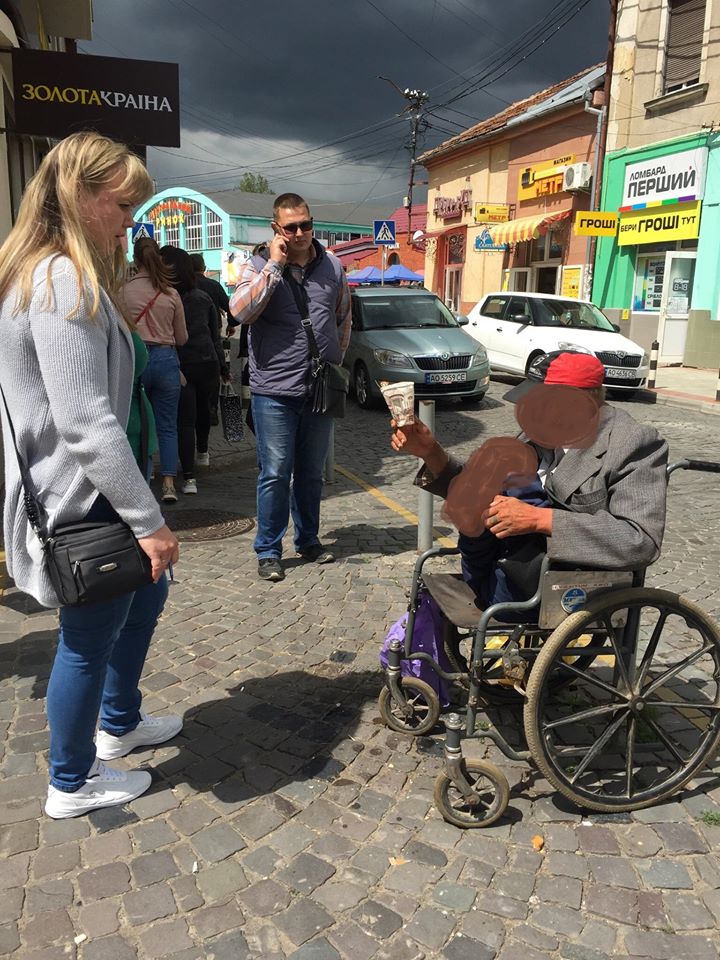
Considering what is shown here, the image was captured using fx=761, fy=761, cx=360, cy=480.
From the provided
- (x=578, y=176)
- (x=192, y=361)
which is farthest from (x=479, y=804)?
(x=578, y=176)

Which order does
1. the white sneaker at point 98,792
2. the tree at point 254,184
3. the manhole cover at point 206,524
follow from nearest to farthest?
the white sneaker at point 98,792 < the manhole cover at point 206,524 < the tree at point 254,184

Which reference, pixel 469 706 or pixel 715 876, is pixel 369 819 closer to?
pixel 469 706

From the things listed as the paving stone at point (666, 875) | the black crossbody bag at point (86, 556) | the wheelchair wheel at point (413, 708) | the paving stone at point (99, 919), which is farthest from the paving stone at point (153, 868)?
the paving stone at point (666, 875)

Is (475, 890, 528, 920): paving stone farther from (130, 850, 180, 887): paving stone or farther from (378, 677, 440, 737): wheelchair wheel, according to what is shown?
Answer: (130, 850, 180, 887): paving stone

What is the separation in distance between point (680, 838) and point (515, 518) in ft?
3.74

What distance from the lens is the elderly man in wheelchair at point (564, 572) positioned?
2330 millimetres

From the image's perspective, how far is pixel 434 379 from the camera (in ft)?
35.0

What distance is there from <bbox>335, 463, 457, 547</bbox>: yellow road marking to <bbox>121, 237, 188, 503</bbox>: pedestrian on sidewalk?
1853 millimetres

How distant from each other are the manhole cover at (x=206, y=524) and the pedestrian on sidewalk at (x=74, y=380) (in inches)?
119

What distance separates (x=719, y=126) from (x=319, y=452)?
15485mm

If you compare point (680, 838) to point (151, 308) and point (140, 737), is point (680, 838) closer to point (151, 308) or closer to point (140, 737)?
point (140, 737)

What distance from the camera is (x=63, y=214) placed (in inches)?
79.5

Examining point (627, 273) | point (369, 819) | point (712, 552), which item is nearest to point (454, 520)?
point (369, 819)

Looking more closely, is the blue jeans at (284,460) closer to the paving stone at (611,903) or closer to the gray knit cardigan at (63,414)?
the gray knit cardigan at (63,414)
